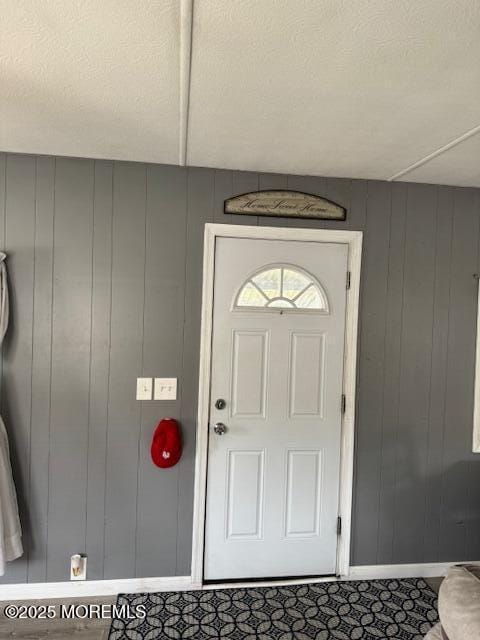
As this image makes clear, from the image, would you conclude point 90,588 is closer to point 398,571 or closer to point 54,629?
point 54,629

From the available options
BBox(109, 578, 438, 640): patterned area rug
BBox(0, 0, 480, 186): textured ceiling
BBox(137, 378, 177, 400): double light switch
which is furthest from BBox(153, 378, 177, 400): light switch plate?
BBox(0, 0, 480, 186): textured ceiling

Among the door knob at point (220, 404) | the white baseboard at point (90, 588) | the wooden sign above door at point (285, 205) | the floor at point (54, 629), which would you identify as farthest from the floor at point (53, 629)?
the wooden sign above door at point (285, 205)

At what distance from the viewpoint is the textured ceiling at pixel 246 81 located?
4.01ft

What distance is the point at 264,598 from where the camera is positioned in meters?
2.38

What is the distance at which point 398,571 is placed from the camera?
2.66 m

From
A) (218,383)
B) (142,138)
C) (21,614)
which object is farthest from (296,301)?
(21,614)

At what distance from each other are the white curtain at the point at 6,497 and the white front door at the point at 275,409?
1020 mm

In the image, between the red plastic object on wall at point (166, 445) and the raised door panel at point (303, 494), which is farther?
the raised door panel at point (303, 494)

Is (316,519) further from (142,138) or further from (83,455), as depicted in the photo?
(142,138)

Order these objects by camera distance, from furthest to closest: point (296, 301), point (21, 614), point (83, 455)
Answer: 1. point (296, 301)
2. point (83, 455)
3. point (21, 614)

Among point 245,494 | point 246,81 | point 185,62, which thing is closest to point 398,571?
point 245,494

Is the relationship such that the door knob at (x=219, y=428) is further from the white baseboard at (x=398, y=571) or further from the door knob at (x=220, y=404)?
the white baseboard at (x=398, y=571)

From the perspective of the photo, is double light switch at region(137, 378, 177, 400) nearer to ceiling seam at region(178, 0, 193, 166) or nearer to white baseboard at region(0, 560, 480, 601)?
white baseboard at region(0, 560, 480, 601)

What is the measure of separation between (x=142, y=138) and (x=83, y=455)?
1727mm
